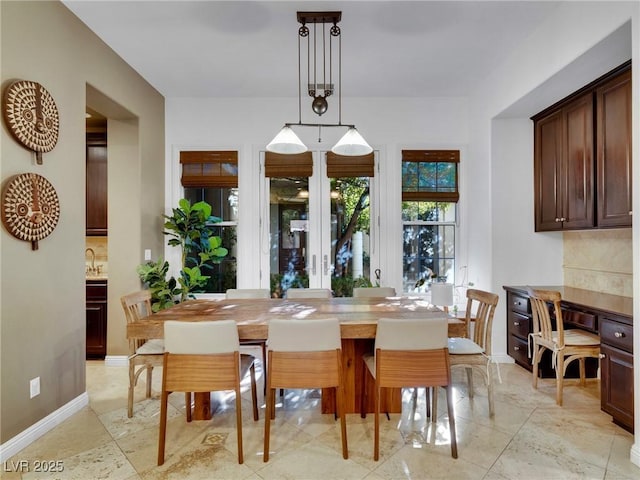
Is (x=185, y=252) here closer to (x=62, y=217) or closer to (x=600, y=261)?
(x=62, y=217)

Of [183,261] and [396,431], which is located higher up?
[183,261]

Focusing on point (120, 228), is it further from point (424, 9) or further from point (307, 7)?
point (424, 9)

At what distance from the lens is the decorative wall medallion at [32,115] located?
225 cm

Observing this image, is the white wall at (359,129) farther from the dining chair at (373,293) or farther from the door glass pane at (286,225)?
the dining chair at (373,293)

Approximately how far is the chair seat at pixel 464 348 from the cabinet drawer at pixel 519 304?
3.46ft

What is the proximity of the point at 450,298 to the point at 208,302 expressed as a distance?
2.25m

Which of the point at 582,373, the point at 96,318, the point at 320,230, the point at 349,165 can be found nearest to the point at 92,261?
the point at 96,318

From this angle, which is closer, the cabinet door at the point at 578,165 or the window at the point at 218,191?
the cabinet door at the point at 578,165

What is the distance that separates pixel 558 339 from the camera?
286 cm

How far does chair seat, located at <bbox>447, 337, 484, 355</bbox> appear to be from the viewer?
266 cm

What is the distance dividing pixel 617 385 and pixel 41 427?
13.2ft

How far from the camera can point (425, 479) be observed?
1998 millimetres

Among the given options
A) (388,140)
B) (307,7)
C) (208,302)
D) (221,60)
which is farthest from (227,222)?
(307,7)

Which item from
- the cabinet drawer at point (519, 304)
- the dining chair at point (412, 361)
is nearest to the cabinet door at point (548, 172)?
the cabinet drawer at point (519, 304)
